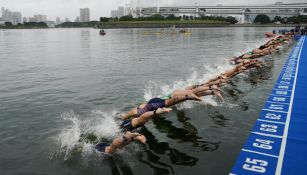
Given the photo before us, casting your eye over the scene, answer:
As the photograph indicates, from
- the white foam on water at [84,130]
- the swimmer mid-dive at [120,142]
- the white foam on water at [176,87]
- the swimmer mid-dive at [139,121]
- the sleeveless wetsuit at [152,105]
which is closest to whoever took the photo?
the swimmer mid-dive at [120,142]

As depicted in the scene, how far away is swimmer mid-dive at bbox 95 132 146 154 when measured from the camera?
825 centimetres

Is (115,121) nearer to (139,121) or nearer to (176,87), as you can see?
(139,121)

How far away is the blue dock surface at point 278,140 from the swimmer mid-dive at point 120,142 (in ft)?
9.22

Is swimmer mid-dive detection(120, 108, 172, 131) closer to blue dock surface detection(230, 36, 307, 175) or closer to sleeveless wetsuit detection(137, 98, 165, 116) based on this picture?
sleeveless wetsuit detection(137, 98, 165, 116)

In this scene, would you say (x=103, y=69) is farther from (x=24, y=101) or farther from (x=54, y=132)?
(x=54, y=132)

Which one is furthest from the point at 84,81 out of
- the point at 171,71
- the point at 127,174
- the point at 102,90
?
the point at 127,174

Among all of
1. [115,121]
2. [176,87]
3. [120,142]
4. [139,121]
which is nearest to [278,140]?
[139,121]

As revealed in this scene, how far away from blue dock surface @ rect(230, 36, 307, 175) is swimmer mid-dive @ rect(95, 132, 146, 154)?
2.81 m

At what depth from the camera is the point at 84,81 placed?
71.6 ft

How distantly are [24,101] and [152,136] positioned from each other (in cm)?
903

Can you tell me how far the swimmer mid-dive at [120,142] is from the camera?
27.1 ft

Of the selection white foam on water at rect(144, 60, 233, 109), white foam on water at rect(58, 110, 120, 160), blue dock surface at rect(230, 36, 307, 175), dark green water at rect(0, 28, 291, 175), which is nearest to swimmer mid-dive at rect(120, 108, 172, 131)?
dark green water at rect(0, 28, 291, 175)

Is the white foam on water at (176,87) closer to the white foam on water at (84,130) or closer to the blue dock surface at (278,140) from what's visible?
Result: the blue dock surface at (278,140)

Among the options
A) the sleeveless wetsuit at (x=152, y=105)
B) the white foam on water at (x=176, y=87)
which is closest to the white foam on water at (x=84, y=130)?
the sleeveless wetsuit at (x=152, y=105)
